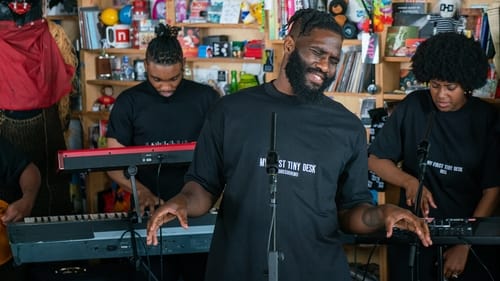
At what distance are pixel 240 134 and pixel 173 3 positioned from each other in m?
2.83

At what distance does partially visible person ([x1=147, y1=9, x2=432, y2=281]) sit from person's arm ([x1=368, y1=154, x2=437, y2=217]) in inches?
29.1

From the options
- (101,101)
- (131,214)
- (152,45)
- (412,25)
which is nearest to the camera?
(131,214)

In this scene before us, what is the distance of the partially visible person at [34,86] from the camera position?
4.46 meters

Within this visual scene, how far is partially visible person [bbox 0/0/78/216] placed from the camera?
14.6 ft

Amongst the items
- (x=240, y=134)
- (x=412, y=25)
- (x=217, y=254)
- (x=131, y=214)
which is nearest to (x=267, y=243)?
(x=217, y=254)

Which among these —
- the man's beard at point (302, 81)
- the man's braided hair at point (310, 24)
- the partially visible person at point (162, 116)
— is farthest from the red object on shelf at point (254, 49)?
the man's beard at point (302, 81)

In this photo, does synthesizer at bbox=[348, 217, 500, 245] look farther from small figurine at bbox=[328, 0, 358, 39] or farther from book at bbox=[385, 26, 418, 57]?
small figurine at bbox=[328, 0, 358, 39]

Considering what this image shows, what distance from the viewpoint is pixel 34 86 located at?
4.54m

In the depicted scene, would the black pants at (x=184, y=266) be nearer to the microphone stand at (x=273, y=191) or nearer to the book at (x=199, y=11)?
the microphone stand at (x=273, y=191)

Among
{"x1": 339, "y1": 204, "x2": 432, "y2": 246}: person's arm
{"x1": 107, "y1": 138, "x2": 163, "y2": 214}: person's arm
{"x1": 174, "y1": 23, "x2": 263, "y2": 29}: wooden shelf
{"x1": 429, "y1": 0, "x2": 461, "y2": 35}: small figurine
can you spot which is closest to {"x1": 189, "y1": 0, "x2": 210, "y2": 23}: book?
{"x1": 174, "y1": 23, "x2": 263, "y2": 29}: wooden shelf

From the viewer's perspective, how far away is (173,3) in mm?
4922

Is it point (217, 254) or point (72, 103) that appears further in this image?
point (72, 103)

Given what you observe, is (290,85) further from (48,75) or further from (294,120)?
(48,75)

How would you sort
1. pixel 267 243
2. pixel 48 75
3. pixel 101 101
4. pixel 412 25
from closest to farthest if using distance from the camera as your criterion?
1. pixel 267 243
2. pixel 412 25
3. pixel 48 75
4. pixel 101 101
